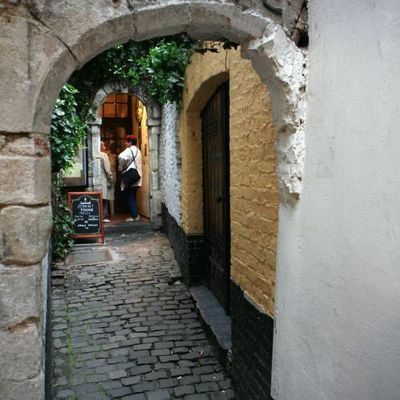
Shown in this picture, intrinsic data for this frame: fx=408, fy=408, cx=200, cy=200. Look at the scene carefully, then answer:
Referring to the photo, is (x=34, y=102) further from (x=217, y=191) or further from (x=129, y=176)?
(x=129, y=176)

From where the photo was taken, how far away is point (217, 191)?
5.02m

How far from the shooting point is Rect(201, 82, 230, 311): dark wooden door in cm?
454

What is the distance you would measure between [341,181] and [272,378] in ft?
4.87

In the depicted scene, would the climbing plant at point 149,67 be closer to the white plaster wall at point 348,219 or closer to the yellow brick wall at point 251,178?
the yellow brick wall at point 251,178

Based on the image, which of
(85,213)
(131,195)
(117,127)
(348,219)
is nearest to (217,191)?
(348,219)

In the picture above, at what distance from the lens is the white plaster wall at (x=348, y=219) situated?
4.98 feet

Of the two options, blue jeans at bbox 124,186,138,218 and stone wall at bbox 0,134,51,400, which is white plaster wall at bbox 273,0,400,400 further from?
blue jeans at bbox 124,186,138,218

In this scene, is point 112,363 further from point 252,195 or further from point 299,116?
→ point 299,116

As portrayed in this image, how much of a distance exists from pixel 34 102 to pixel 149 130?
8.58 meters

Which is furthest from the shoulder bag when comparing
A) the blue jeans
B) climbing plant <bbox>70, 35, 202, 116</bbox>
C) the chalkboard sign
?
the chalkboard sign

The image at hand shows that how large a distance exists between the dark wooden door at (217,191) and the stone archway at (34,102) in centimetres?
253

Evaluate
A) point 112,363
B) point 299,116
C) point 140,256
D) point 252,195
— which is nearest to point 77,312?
point 112,363

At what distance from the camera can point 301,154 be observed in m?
2.23

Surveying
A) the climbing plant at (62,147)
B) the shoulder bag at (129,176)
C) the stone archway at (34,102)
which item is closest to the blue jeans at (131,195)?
the shoulder bag at (129,176)
